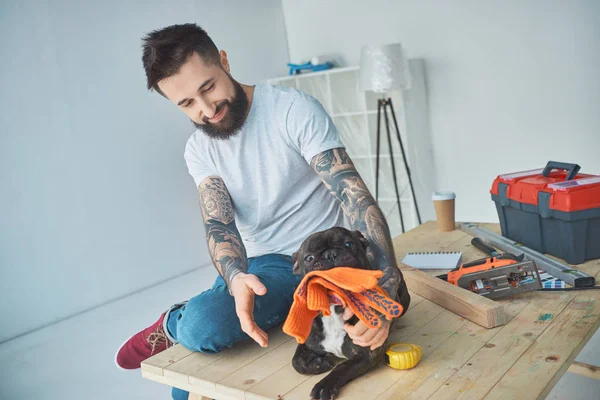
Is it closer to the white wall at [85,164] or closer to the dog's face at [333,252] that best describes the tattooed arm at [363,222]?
the dog's face at [333,252]

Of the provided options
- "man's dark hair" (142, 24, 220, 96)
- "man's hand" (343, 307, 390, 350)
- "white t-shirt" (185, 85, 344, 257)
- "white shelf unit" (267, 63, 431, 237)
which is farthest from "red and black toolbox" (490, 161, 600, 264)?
"white shelf unit" (267, 63, 431, 237)

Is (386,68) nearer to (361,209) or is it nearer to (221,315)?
(361,209)

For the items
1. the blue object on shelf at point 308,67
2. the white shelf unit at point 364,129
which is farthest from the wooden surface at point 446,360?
the blue object on shelf at point 308,67

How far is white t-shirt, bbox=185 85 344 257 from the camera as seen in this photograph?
197 centimetres

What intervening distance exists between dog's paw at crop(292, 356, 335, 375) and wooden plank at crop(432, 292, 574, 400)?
27cm

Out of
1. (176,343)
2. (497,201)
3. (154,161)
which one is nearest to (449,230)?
(497,201)

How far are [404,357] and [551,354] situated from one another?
33 cm

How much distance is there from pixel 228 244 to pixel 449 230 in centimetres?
113

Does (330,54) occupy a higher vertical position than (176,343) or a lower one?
higher

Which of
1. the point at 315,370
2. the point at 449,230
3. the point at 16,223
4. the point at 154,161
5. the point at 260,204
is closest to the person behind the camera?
the point at 315,370

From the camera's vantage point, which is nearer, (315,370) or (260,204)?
(315,370)

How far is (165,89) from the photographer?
1795mm

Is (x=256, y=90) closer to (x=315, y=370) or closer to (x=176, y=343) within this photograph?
(x=176, y=343)

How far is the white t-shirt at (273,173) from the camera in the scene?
197 centimetres
